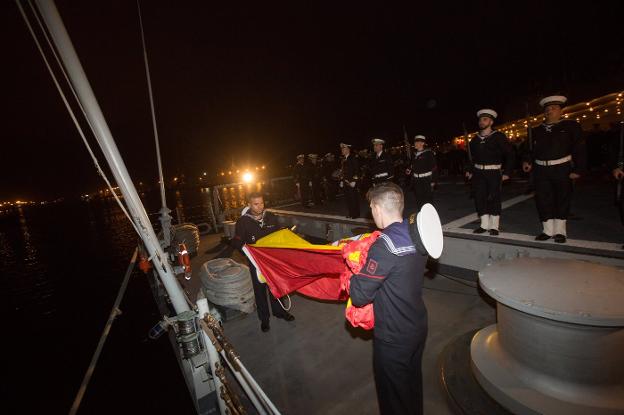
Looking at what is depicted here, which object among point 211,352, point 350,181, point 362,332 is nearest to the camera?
point 211,352

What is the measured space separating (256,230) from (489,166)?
4409 millimetres

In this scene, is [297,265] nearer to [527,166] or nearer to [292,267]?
[292,267]

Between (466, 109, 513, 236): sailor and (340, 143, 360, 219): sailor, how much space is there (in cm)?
337

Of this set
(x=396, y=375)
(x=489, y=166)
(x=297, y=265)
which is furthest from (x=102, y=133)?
(x=489, y=166)

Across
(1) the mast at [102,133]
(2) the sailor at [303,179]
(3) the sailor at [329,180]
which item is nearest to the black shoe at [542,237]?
(1) the mast at [102,133]

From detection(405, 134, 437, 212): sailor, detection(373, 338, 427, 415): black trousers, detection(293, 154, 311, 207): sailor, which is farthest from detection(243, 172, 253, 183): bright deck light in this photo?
detection(373, 338, 427, 415): black trousers

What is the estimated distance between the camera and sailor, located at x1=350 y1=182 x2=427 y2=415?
7.40 ft

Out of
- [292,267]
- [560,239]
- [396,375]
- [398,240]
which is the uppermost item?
[398,240]

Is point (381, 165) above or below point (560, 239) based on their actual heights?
above

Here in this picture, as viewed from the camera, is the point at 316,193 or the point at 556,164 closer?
the point at 556,164

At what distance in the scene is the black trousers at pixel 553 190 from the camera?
4.72m

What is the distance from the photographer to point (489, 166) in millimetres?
5531

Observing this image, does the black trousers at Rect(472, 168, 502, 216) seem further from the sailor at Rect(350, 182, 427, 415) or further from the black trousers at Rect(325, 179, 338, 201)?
the black trousers at Rect(325, 179, 338, 201)

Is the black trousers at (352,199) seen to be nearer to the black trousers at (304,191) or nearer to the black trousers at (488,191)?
the black trousers at (488,191)
